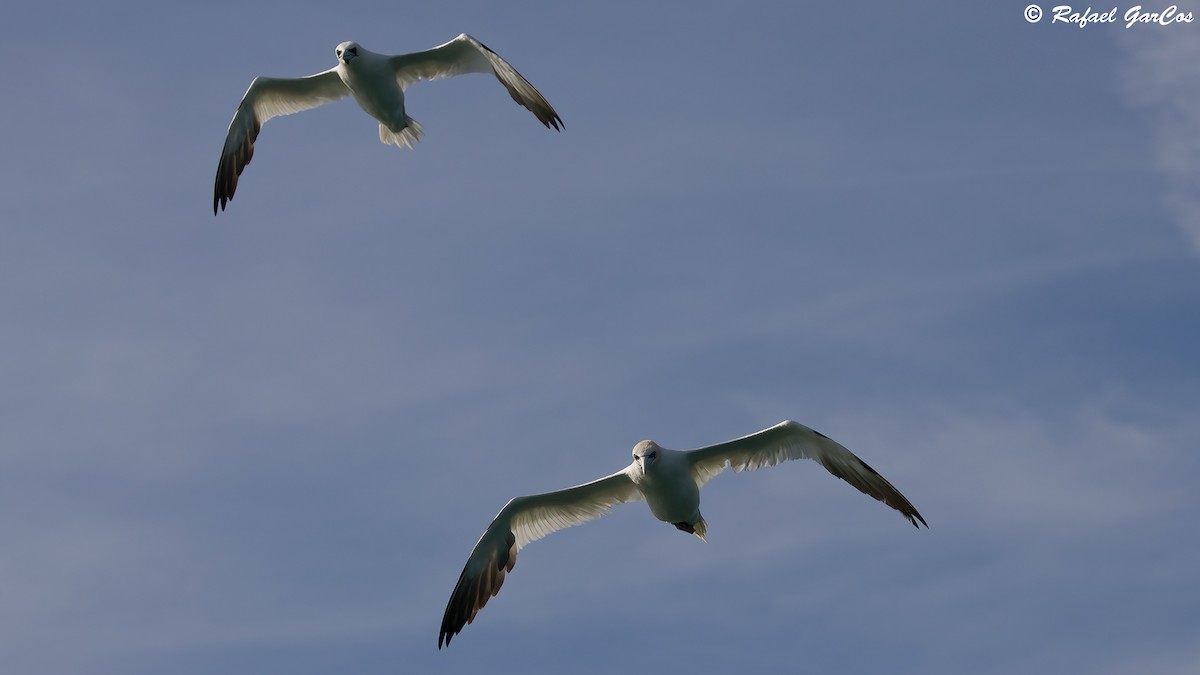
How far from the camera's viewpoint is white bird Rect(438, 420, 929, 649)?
1777cm

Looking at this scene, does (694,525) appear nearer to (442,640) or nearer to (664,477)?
(664,477)

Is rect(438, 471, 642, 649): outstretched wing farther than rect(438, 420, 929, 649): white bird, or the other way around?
rect(438, 471, 642, 649): outstretched wing

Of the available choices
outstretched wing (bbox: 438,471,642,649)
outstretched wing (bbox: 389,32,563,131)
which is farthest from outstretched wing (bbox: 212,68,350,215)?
outstretched wing (bbox: 438,471,642,649)

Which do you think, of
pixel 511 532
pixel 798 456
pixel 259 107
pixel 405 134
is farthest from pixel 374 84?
pixel 798 456

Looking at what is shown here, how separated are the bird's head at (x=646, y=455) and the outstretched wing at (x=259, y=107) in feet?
26.3

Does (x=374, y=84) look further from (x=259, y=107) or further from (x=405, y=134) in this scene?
(x=259, y=107)

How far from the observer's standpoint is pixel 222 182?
22969 millimetres

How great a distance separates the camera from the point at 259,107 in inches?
901

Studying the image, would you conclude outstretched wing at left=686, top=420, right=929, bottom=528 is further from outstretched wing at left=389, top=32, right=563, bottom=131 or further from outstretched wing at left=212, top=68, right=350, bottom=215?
outstretched wing at left=212, top=68, right=350, bottom=215

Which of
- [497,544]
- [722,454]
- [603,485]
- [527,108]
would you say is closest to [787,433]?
[722,454]

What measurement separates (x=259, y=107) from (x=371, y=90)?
238 centimetres

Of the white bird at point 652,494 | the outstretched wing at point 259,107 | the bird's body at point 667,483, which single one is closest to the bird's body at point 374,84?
the outstretched wing at point 259,107

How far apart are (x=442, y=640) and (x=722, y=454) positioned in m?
3.89

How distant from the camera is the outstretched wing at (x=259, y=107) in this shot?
22.5m
